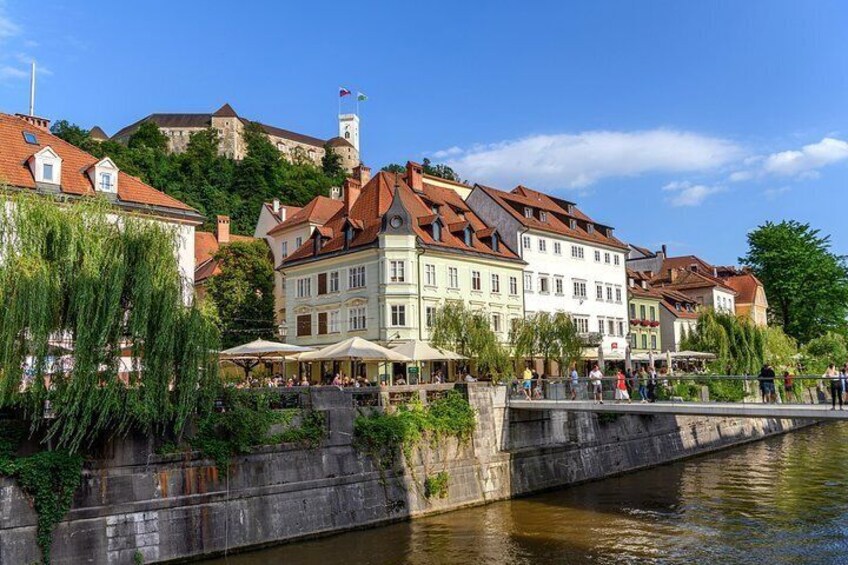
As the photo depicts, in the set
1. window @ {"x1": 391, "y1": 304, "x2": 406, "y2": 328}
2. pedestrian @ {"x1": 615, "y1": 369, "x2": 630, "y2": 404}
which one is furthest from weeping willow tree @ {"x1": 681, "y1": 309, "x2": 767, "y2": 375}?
window @ {"x1": 391, "y1": 304, "x2": 406, "y2": 328}

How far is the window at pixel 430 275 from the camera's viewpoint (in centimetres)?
4292

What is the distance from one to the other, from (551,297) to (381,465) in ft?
91.6

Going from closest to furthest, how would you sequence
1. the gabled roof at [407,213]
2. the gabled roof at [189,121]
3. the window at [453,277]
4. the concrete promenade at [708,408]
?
the concrete promenade at [708,408] → the gabled roof at [407,213] → the window at [453,277] → the gabled roof at [189,121]

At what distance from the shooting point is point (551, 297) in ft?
168

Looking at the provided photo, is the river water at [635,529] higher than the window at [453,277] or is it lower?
lower

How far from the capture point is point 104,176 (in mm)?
32656

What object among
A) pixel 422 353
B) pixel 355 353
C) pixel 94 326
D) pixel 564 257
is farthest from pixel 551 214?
pixel 94 326

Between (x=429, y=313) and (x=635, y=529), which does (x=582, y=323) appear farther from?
(x=635, y=529)

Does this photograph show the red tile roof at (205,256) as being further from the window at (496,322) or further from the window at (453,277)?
the window at (496,322)

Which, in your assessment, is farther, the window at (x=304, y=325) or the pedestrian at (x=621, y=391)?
the window at (x=304, y=325)

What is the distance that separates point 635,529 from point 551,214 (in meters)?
33.8

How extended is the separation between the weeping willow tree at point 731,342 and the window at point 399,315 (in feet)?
68.4

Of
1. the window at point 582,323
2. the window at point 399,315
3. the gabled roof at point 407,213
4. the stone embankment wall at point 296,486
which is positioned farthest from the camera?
the window at point 582,323

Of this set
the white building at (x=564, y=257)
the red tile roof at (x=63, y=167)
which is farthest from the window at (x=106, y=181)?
the white building at (x=564, y=257)
